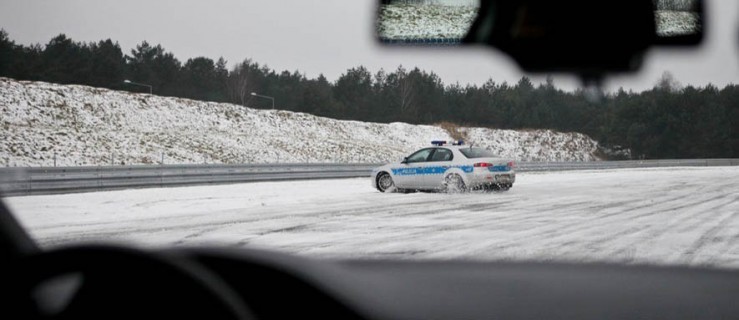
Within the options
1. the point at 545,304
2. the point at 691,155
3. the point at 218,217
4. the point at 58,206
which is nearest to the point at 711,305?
the point at 545,304

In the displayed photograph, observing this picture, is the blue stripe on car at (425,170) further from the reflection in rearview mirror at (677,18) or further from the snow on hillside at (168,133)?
the reflection in rearview mirror at (677,18)

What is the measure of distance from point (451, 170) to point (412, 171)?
118cm

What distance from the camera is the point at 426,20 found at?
2.65m

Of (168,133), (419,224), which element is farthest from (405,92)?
(168,133)

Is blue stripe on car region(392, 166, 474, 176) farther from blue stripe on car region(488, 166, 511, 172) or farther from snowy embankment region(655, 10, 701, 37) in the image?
snowy embankment region(655, 10, 701, 37)

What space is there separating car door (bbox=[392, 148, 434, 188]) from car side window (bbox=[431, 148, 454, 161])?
16 cm

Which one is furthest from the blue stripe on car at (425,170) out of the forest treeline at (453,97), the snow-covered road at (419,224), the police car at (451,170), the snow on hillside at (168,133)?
the snow on hillside at (168,133)

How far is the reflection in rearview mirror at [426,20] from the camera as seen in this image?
2.56 meters

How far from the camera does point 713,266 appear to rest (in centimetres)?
644

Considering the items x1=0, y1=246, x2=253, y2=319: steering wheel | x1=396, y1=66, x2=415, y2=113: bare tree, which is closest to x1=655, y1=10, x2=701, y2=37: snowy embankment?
x1=0, y1=246, x2=253, y2=319: steering wheel

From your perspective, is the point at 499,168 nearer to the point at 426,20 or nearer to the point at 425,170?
the point at 425,170

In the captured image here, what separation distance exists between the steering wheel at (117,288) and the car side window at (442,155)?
17860 millimetres

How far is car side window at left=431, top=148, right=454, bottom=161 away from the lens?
1867 cm

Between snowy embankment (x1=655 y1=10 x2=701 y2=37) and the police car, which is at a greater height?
snowy embankment (x1=655 y1=10 x2=701 y2=37)
